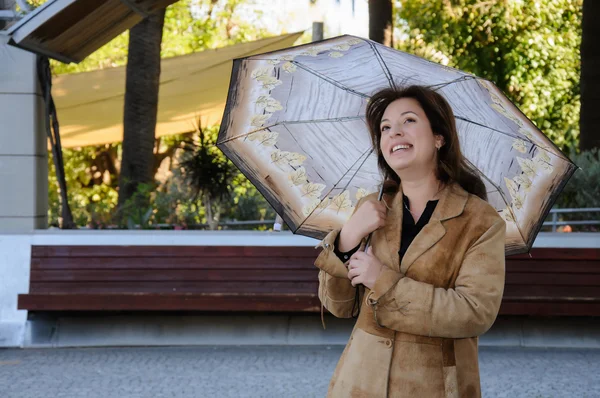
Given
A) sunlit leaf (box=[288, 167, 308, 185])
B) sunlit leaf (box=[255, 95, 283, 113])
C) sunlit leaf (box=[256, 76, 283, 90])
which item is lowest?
sunlit leaf (box=[288, 167, 308, 185])

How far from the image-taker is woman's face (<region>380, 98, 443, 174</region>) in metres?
2.86

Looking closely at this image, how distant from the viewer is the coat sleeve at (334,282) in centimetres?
286

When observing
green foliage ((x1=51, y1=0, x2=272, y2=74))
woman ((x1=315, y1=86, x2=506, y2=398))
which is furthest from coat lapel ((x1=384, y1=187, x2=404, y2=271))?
green foliage ((x1=51, y1=0, x2=272, y2=74))

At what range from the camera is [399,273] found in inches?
108

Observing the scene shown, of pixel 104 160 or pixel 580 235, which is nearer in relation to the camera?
pixel 580 235

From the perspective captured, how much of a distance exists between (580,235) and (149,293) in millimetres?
4194

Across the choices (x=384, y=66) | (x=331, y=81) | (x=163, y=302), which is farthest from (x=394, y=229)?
(x=163, y=302)

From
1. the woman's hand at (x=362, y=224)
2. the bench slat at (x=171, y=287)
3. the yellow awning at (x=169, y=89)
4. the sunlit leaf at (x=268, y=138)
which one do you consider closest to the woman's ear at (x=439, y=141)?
the woman's hand at (x=362, y=224)

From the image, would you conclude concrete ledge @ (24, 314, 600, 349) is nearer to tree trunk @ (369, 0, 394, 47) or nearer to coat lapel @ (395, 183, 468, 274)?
coat lapel @ (395, 183, 468, 274)

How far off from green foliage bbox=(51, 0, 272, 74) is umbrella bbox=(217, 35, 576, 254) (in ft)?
85.5

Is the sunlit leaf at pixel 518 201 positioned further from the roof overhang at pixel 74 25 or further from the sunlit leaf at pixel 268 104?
the roof overhang at pixel 74 25

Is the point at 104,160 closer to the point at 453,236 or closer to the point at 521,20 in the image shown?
the point at 521,20

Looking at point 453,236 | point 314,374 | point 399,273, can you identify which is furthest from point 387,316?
point 314,374

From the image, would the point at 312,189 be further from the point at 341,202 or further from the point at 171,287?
the point at 171,287
